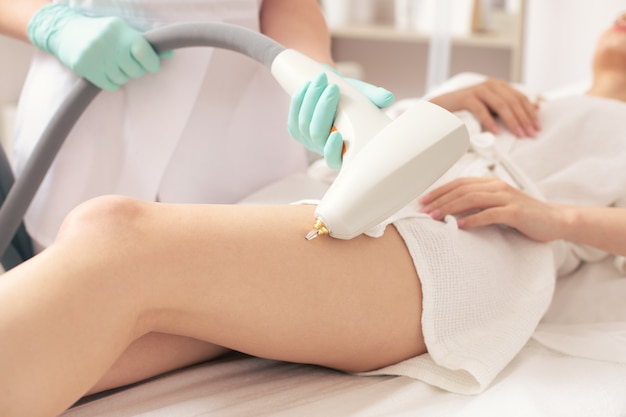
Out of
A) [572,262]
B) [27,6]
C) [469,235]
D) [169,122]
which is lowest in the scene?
[572,262]

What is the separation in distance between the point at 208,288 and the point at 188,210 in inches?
3.7

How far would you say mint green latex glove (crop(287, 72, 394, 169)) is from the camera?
2.74 feet

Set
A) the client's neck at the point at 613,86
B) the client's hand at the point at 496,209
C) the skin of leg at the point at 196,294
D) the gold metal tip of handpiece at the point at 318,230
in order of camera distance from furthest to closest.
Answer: the client's neck at the point at 613,86, the client's hand at the point at 496,209, the gold metal tip of handpiece at the point at 318,230, the skin of leg at the point at 196,294

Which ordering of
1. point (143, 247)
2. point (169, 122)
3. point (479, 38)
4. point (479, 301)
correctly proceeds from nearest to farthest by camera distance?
point (143, 247) → point (479, 301) → point (169, 122) → point (479, 38)

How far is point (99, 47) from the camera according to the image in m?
1.05

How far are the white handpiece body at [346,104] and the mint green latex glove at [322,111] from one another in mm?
12

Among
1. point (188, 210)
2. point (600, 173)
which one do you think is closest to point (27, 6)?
point (188, 210)

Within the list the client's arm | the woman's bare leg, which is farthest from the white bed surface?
the client's arm

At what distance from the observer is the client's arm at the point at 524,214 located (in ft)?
3.22

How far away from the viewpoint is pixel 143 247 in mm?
739

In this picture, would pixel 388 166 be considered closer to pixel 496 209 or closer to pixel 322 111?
pixel 322 111

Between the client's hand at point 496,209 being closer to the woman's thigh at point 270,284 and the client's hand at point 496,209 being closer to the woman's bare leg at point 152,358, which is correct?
the woman's thigh at point 270,284

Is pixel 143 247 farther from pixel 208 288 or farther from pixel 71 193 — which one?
pixel 71 193

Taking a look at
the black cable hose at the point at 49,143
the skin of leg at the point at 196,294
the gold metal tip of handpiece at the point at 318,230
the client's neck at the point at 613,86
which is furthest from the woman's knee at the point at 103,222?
the client's neck at the point at 613,86
